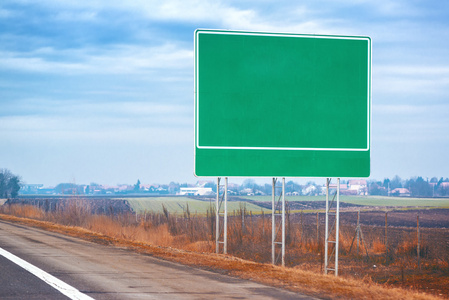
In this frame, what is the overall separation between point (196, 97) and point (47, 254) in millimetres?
6398

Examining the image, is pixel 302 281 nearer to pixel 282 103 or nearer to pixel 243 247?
pixel 282 103

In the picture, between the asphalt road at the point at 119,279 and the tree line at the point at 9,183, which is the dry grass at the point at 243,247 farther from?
the tree line at the point at 9,183

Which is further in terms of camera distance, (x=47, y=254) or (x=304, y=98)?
(x=304, y=98)

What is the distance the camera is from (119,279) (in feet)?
39.0

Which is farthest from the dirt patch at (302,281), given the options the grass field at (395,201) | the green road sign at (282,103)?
the grass field at (395,201)

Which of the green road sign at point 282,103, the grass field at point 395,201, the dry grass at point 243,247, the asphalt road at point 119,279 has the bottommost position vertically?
the grass field at point 395,201

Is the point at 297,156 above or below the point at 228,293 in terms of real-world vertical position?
above

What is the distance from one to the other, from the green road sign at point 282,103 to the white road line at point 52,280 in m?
6.27

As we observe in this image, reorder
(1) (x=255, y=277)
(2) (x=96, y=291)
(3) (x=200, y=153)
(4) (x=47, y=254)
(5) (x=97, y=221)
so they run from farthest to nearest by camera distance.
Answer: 1. (5) (x=97, y=221)
2. (3) (x=200, y=153)
3. (4) (x=47, y=254)
4. (1) (x=255, y=277)
5. (2) (x=96, y=291)

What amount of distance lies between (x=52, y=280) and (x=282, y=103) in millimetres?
9445

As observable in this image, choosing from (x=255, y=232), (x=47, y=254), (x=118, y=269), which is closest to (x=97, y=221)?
(x=255, y=232)

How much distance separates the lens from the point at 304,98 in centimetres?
1805

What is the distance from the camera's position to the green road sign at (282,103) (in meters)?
17.7

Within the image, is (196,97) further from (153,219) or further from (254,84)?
(153,219)
